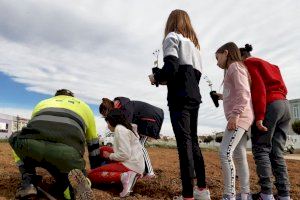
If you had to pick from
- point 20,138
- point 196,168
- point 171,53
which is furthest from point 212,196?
point 20,138

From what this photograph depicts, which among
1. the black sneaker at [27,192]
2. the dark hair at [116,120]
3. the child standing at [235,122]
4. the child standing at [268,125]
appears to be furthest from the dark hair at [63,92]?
the child standing at [268,125]

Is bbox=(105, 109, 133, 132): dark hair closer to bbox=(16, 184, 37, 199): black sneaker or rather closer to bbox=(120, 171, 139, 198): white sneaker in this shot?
bbox=(120, 171, 139, 198): white sneaker

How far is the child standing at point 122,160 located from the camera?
169 inches

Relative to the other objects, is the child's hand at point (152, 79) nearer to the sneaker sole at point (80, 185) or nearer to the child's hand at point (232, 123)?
the child's hand at point (232, 123)

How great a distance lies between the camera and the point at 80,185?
10.3ft

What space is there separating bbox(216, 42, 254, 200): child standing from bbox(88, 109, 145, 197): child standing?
110 cm

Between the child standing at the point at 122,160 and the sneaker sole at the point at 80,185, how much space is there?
41.5 inches

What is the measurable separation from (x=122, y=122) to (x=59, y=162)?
4.08ft

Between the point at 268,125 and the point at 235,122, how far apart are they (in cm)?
46

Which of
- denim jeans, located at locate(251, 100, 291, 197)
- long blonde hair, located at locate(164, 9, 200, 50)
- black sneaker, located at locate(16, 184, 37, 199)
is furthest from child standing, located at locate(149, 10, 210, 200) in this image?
black sneaker, located at locate(16, 184, 37, 199)

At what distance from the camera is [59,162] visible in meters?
3.36

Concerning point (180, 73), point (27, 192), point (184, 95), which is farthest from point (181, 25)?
point (27, 192)

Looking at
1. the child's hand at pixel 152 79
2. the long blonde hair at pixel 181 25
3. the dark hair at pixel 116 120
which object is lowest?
the dark hair at pixel 116 120

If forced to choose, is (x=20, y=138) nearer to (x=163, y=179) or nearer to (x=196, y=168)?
(x=196, y=168)
